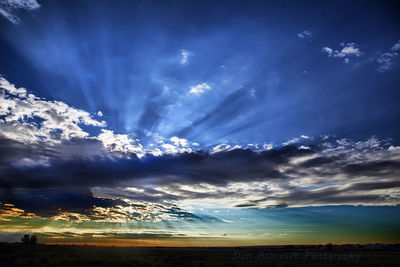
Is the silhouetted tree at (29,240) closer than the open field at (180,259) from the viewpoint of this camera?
No

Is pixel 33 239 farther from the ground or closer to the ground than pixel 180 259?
closer to the ground

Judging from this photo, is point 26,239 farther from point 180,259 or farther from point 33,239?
point 180,259

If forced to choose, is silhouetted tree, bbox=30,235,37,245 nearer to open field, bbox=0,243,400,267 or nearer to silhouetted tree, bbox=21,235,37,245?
silhouetted tree, bbox=21,235,37,245

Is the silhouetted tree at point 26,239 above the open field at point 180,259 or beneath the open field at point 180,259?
beneath

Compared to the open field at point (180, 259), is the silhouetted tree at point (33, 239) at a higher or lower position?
lower

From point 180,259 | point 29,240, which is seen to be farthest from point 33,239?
point 180,259

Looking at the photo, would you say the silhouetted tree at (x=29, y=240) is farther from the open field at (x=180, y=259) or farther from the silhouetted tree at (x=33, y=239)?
the open field at (x=180, y=259)

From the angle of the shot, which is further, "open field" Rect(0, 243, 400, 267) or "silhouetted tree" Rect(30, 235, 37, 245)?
"silhouetted tree" Rect(30, 235, 37, 245)

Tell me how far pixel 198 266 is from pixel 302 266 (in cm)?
2247

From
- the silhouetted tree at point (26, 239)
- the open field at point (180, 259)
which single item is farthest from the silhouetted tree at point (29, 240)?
the open field at point (180, 259)

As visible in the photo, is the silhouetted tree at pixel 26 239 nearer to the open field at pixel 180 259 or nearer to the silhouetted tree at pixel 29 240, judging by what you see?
the silhouetted tree at pixel 29 240

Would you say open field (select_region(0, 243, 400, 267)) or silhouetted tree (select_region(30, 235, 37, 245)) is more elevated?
open field (select_region(0, 243, 400, 267))

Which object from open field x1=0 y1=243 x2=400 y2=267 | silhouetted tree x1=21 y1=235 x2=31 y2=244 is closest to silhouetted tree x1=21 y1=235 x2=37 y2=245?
silhouetted tree x1=21 y1=235 x2=31 y2=244

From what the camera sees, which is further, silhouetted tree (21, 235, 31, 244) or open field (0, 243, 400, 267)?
silhouetted tree (21, 235, 31, 244)
